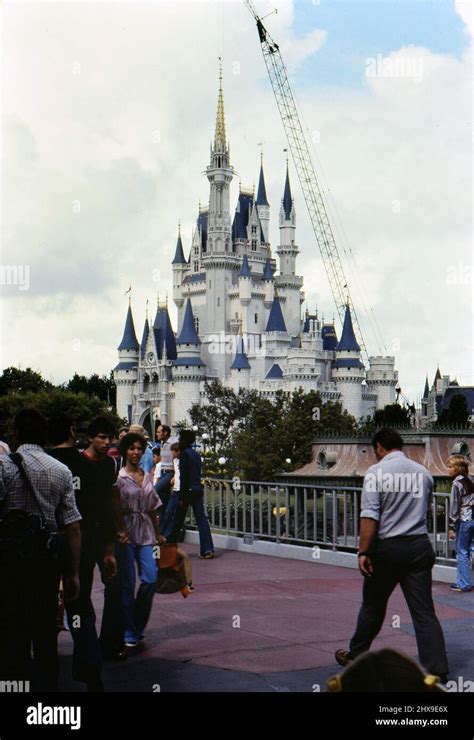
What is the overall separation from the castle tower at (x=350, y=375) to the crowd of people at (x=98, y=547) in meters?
110

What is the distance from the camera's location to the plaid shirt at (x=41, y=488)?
5.87m

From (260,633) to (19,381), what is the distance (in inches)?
3080

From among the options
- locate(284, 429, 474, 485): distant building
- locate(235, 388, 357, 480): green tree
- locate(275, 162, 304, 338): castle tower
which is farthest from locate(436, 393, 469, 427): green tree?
locate(275, 162, 304, 338): castle tower

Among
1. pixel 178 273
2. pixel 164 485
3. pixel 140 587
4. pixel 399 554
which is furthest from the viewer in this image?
pixel 178 273

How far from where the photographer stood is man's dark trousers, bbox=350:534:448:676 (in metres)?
6.74

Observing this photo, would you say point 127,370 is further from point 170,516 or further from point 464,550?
point 464,550

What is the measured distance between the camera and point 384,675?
10.8ft

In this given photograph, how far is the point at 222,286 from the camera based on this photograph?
4953 inches

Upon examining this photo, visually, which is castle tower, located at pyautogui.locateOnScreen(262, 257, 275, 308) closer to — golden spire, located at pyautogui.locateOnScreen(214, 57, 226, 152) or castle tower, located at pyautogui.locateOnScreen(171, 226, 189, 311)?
castle tower, located at pyautogui.locateOnScreen(171, 226, 189, 311)

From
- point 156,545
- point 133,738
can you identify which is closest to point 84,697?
point 133,738

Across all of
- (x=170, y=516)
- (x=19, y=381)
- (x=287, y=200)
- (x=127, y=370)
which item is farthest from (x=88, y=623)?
(x=287, y=200)

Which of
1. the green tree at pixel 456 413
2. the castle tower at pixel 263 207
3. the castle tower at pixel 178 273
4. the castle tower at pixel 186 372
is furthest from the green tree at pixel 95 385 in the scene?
the green tree at pixel 456 413

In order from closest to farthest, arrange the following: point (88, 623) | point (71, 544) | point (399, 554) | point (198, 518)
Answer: point (71, 544), point (88, 623), point (399, 554), point (198, 518)

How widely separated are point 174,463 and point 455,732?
32.3 feet
